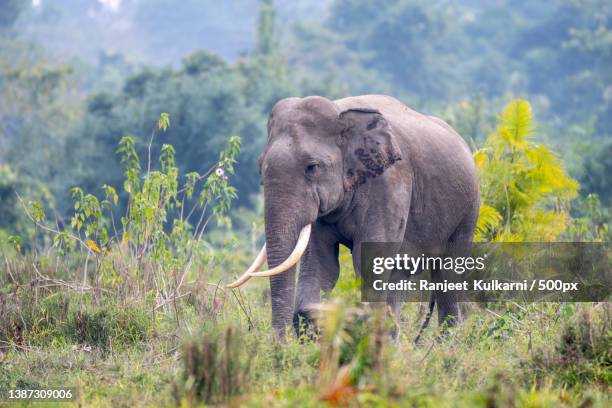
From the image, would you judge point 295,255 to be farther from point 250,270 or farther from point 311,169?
point 311,169

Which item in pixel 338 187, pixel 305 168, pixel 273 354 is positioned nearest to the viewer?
pixel 273 354

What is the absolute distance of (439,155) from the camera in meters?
8.77

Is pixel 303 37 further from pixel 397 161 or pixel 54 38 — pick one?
pixel 397 161

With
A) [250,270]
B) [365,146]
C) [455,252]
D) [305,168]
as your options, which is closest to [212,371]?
[250,270]

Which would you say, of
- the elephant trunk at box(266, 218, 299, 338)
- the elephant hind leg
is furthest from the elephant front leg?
the elephant hind leg

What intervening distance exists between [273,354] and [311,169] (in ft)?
4.65

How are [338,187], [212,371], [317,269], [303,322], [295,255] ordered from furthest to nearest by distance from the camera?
[317,269]
[303,322]
[338,187]
[295,255]
[212,371]

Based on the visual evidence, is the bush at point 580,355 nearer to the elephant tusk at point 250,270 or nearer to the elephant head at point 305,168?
the elephant head at point 305,168

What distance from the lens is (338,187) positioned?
7730 mm

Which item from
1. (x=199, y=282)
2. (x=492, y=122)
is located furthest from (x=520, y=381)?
(x=492, y=122)

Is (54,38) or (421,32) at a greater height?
(54,38)

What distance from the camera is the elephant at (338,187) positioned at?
7.41 m

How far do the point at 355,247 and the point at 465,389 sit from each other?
173 cm

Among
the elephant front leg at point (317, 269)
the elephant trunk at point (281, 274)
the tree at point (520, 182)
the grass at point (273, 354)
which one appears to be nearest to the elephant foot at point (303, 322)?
the elephant front leg at point (317, 269)
